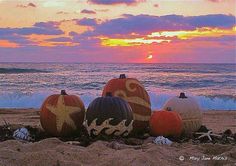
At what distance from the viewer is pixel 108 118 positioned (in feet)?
20.2

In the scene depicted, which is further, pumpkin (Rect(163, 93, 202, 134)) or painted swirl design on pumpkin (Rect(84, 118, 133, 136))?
pumpkin (Rect(163, 93, 202, 134))

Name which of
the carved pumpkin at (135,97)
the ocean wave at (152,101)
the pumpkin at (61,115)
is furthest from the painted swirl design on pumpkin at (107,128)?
the ocean wave at (152,101)

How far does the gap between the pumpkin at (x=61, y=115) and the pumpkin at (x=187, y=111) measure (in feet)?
5.33

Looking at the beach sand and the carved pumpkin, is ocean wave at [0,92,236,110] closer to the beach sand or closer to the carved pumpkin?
the carved pumpkin

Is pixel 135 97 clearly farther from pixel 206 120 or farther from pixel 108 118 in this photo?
pixel 206 120

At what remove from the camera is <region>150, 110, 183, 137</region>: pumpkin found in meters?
6.51

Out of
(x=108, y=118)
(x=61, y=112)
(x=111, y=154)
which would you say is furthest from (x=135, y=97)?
(x=111, y=154)

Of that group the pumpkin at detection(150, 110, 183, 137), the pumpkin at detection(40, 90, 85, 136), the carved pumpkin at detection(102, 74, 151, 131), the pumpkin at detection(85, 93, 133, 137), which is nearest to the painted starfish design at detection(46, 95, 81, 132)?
the pumpkin at detection(40, 90, 85, 136)

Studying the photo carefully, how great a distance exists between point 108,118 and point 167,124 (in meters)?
1.03

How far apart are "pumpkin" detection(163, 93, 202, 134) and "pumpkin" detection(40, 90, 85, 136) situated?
1625mm

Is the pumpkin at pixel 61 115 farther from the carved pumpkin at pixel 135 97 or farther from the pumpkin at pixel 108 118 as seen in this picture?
the carved pumpkin at pixel 135 97

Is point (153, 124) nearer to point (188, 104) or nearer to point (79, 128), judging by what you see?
point (188, 104)

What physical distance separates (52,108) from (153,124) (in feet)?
5.49

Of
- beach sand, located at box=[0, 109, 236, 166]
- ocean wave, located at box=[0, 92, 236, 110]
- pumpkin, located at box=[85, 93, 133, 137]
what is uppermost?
pumpkin, located at box=[85, 93, 133, 137]
